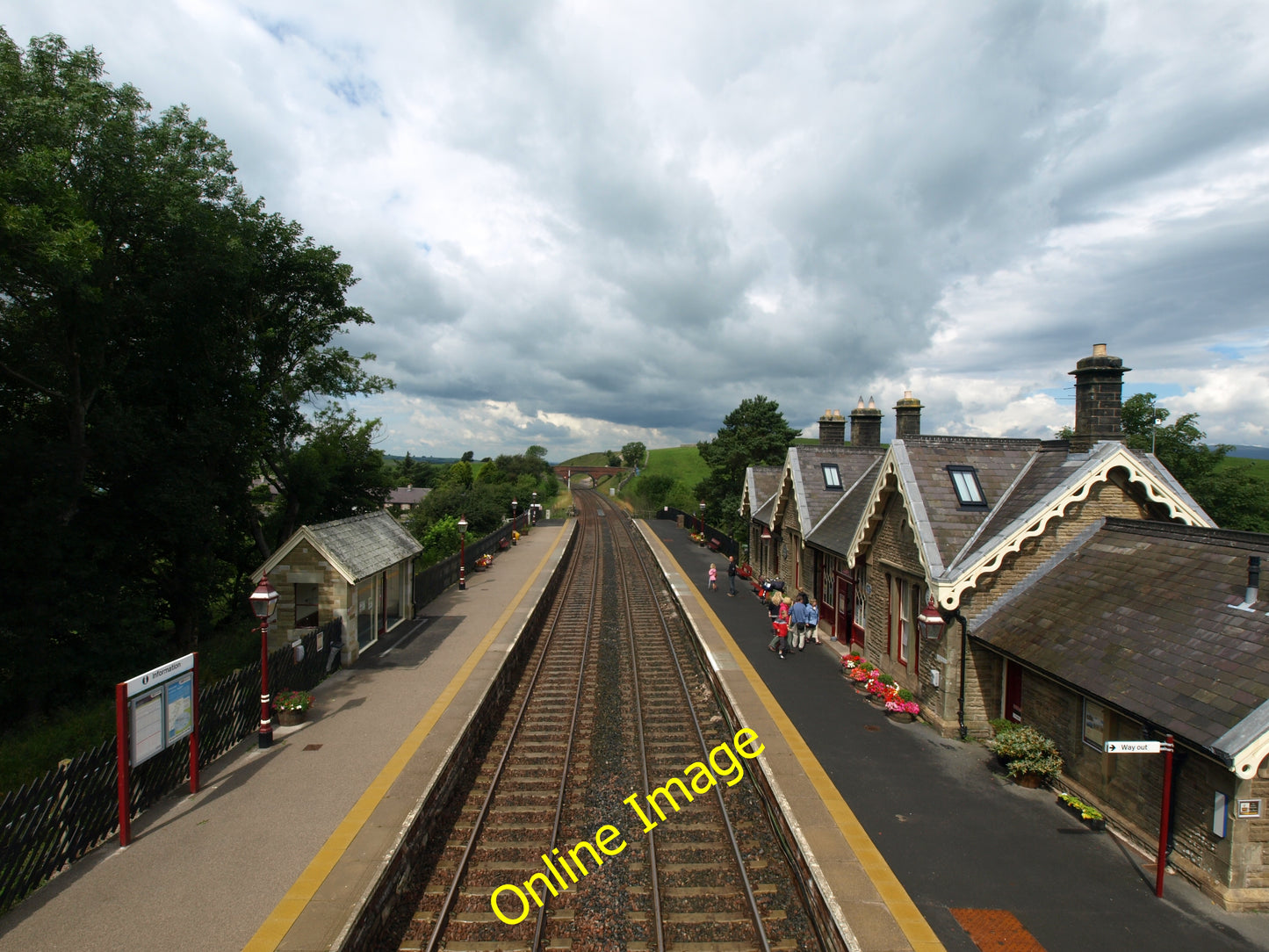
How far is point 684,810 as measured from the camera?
974 cm

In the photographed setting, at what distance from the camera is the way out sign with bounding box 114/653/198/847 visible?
8.04 m

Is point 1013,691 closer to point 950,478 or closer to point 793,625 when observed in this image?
point 950,478

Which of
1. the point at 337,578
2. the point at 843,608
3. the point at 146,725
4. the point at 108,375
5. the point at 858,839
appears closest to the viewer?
the point at 858,839

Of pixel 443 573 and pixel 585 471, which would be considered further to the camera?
pixel 585 471

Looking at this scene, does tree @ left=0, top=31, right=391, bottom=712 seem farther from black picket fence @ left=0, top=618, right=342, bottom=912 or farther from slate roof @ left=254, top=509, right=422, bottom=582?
black picket fence @ left=0, top=618, right=342, bottom=912

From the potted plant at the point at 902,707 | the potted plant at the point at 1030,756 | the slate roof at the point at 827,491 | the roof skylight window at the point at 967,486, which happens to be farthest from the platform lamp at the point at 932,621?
the slate roof at the point at 827,491

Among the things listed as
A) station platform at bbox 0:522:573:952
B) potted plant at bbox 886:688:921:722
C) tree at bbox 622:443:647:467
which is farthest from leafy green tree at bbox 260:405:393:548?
tree at bbox 622:443:647:467

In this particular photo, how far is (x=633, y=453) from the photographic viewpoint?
526 feet

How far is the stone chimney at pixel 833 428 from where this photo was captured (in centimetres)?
2802

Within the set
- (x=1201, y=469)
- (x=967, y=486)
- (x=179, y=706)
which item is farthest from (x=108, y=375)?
(x=1201, y=469)

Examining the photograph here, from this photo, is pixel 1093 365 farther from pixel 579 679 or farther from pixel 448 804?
pixel 448 804

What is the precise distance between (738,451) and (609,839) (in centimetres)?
4177

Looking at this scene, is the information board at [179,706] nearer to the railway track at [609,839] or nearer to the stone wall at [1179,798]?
the railway track at [609,839]

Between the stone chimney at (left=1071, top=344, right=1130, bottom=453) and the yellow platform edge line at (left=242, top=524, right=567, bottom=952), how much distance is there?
1461 centimetres
